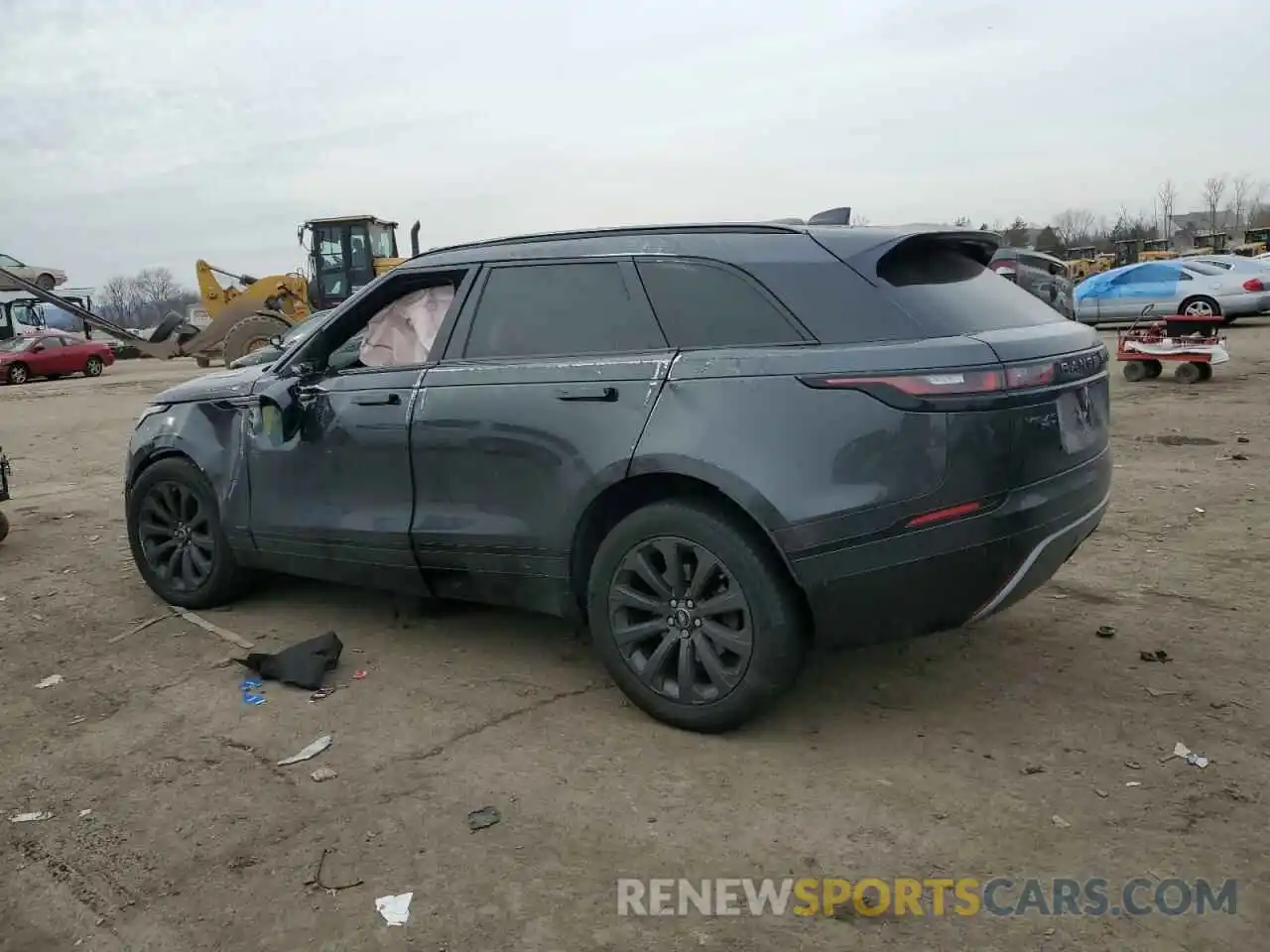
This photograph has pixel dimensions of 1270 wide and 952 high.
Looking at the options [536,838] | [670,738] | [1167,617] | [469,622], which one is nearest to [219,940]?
[536,838]

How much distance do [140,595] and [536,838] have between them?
369 centimetres

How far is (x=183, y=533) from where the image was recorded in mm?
5422

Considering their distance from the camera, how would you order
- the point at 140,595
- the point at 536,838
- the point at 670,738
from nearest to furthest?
the point at 536,838, the point at 670,738, the point at 140,595

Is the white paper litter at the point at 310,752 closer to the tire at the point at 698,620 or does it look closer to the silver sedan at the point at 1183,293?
the tire at the point at 698,620

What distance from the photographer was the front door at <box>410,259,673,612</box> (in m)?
3.81

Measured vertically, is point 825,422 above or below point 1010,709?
above

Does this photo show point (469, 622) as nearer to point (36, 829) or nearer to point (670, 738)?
point (670, 738)

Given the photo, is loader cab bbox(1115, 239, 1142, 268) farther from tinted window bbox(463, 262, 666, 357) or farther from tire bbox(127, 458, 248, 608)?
tire bbox(127, 458, 248, 608)

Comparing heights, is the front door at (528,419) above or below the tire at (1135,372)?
above

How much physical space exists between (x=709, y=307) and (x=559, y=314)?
71 centimetres

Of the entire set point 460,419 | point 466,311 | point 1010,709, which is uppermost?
point 466,311

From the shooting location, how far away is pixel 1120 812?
10.2 feet

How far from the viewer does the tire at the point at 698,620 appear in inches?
137

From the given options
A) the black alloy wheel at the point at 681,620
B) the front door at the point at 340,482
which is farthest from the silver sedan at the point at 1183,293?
the black alloy wheel at the point at 681,620
